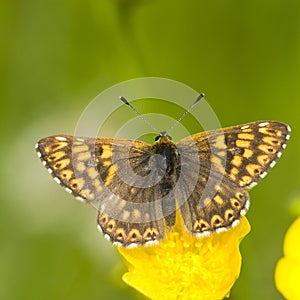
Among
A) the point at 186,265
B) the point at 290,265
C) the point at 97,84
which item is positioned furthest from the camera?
the point at 97,84

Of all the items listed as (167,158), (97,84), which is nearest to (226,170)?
(167,158)

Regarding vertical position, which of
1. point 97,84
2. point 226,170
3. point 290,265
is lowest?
point 290,265

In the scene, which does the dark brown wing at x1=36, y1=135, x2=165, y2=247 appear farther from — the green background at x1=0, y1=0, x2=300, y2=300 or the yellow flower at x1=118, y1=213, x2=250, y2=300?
the green background at x1=0, y1=0, x2=300, y2=300

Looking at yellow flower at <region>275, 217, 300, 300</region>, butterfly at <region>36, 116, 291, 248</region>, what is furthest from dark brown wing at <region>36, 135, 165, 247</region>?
yellow flower at <region>275, 217, 300, 300</region>

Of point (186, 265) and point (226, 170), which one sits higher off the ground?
point (226, 170)

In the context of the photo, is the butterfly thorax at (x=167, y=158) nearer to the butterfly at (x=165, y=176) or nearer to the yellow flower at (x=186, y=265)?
the butterfly at (x=165, y=176)

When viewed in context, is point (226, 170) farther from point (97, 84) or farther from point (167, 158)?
point (97, 84)

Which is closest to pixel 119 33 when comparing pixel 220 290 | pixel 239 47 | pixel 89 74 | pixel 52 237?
pixel 89 74
